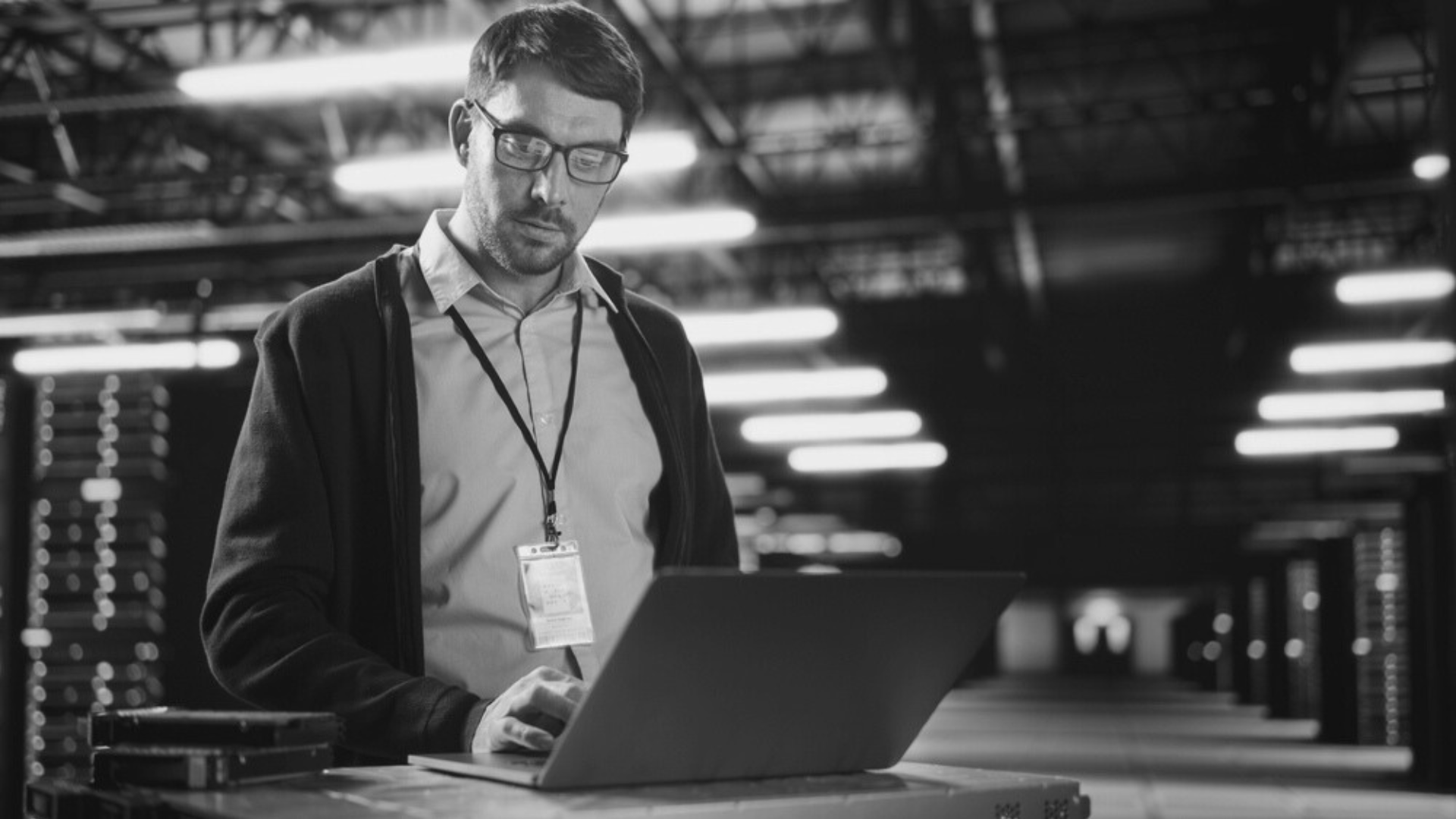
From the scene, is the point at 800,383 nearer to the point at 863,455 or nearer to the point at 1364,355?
the point at 863,455

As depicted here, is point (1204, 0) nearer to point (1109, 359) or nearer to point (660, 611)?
point (1109, 359)

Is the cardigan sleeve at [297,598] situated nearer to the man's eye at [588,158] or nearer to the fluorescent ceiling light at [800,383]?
the man's eye at [588,158]

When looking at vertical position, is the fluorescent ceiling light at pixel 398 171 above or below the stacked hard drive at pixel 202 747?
above

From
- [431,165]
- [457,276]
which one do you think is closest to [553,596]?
[457,276]

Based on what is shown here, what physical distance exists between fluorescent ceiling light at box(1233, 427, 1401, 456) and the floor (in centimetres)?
335

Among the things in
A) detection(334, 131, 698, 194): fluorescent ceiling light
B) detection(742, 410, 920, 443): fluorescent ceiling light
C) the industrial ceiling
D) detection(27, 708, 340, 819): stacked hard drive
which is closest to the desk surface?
detection(27, 708, 340, 819): stacked hard drive

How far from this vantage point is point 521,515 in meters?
1.59

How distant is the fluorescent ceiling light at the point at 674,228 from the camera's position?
9297mm

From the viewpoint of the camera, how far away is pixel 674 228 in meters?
9.47

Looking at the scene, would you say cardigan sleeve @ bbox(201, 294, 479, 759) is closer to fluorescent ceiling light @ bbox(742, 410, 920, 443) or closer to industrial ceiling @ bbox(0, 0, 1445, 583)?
industrial ceiling @ bbox(0, 0, 1445, 583)

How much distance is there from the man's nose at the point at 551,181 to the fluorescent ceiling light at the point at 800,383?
12.7 metres

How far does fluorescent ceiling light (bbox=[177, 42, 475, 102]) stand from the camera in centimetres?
649

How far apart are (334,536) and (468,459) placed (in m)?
0.15

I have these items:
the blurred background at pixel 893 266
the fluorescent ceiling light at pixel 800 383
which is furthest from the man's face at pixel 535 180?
the fluorescent ceiling light at pixel 800 383
